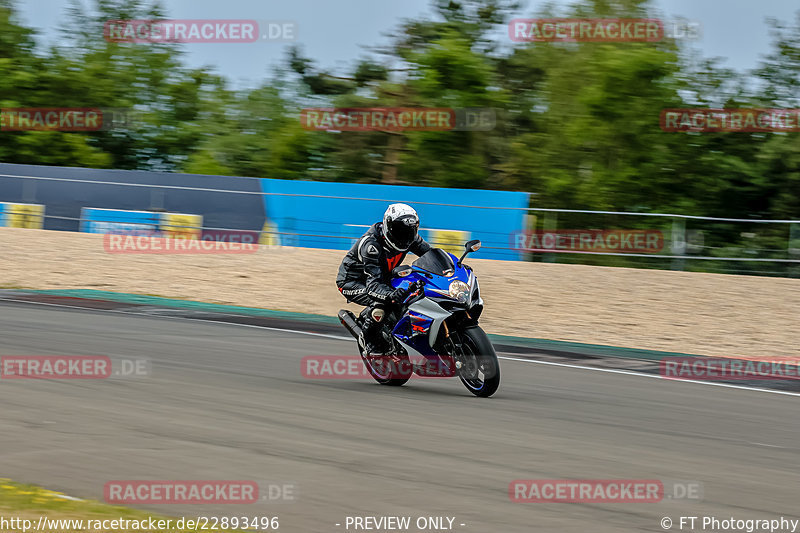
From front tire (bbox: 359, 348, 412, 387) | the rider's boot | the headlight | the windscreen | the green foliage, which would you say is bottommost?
front tire (bbox: 359, 348, 412, 387)

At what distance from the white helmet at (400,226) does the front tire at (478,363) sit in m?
1.10

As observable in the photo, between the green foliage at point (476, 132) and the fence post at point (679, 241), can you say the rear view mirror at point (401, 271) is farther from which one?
the green foliage at point (476, 132)

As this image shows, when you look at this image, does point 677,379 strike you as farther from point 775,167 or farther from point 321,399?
point 775,167

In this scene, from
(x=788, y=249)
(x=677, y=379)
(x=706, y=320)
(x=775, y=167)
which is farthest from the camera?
(x=775, y=167)

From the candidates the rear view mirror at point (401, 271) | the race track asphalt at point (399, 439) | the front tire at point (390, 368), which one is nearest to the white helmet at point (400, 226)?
the rear view mirror at point (401, 271)

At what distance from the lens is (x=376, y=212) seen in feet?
70.3

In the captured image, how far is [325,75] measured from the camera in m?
39.1

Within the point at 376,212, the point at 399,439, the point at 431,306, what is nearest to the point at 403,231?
the point at 431,306

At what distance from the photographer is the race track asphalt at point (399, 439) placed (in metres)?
5.30

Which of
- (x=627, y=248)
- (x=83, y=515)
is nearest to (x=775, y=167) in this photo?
(x=627, y=248)

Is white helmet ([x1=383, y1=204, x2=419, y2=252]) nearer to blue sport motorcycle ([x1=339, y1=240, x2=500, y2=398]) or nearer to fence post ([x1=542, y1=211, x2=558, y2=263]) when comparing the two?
blue sport motorcycle ([x1=339, y1=240, x2=500, y2=398])

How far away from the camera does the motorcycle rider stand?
895 cm

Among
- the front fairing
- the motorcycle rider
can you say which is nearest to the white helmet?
the motorcycle rider

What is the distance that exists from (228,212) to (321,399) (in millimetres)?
14267
